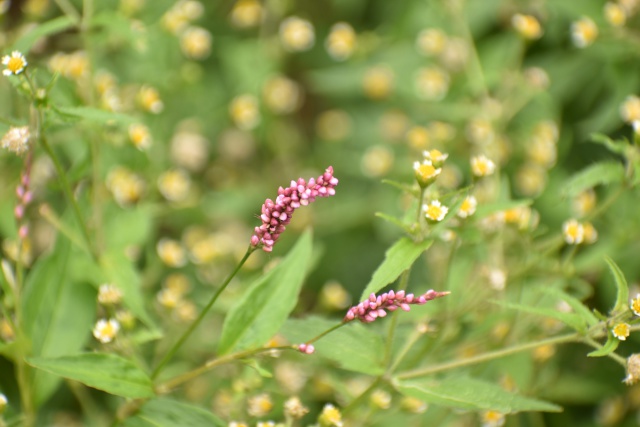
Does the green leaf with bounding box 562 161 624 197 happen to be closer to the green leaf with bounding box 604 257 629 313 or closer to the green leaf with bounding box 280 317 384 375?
the green leaf with bounding box 604 257 629 313

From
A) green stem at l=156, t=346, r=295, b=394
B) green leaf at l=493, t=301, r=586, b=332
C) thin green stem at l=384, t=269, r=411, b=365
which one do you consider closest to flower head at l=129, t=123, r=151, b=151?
green stem at l=156, t=346, r=295, b=394

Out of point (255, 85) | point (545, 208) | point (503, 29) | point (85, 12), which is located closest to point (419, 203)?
point (85, 12)

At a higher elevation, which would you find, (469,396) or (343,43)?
(343,43)

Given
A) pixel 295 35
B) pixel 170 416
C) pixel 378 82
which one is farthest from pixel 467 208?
pixel 295 35

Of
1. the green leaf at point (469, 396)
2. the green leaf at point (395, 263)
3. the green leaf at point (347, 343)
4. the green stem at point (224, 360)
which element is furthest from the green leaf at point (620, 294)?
the green stem at point (224, 360)

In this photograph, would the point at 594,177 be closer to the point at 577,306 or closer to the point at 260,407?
the point at 577,306

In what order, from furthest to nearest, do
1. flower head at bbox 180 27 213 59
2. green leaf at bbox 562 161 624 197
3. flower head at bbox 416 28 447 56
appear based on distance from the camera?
1. flower head at bbox 416 28 447 56
2. flower head at bbox 180 27 213 59
3. green leaf at bbox 562 161 624 197

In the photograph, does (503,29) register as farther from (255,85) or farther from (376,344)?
(376,344)
